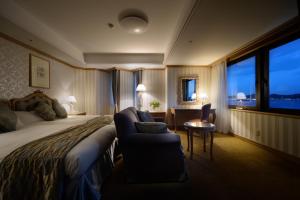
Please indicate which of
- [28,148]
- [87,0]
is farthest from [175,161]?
[87,0]

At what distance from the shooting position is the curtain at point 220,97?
13.7 feet

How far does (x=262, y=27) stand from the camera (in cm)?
243

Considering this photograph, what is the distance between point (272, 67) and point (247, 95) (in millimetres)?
874

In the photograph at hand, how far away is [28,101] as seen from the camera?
2.89 m

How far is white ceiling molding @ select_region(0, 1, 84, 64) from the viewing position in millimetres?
2074

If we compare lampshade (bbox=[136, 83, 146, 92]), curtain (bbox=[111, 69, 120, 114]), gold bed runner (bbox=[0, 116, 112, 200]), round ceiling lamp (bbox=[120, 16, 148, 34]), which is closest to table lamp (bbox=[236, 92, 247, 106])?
lampshade (bbox=[136, 83, 146, 92])

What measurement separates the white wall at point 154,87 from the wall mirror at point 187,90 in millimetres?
629

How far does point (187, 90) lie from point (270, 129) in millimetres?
2603

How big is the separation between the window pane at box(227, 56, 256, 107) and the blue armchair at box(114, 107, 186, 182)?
2761mm

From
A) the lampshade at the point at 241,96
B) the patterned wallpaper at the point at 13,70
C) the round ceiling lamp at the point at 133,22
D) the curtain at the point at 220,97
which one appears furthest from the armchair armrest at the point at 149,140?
the curtain at the point at 220,97

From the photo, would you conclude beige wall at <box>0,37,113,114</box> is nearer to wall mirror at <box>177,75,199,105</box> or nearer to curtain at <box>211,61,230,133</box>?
wall mirror at <box>177,75,199,105</box>

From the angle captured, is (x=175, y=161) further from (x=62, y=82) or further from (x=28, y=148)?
(x=62, y=82)

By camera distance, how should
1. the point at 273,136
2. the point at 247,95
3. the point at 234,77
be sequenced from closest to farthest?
the point at 273,136 < the point at 247,95 < the point at 234,77

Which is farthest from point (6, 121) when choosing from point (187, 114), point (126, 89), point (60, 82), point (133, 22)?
point (187, 114)
